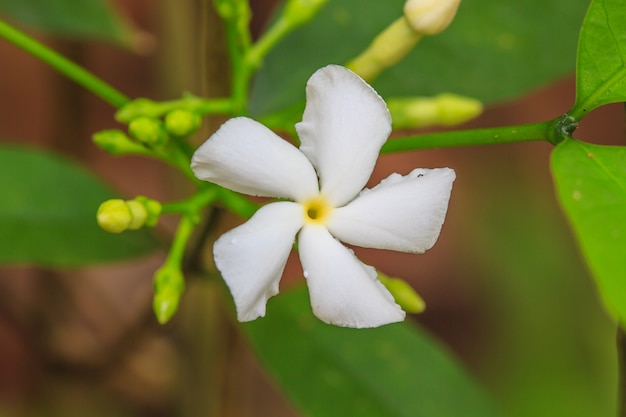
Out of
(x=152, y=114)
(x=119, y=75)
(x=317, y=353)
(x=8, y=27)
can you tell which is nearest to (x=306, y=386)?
(x=317, y=353)

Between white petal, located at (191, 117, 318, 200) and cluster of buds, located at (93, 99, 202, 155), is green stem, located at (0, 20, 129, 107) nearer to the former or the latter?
cluster of buds, located at (93, 99, 202, 155)

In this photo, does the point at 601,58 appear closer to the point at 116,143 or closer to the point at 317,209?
the point at 317,209

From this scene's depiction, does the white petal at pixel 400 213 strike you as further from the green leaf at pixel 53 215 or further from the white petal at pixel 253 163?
the green leaf at pixel 53 215

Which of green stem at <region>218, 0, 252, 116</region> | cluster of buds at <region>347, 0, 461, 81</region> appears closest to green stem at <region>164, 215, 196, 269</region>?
green stem at <region>218, 0, 252, 116</region>

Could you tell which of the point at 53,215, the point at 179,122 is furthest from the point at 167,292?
the point at 53,215

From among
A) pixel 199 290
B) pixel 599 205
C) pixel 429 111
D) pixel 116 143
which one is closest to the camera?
pixel 599 205

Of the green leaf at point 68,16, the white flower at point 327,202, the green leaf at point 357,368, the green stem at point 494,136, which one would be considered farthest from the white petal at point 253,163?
the green leaf at point 68,16

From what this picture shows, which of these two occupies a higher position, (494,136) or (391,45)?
(391,45)
